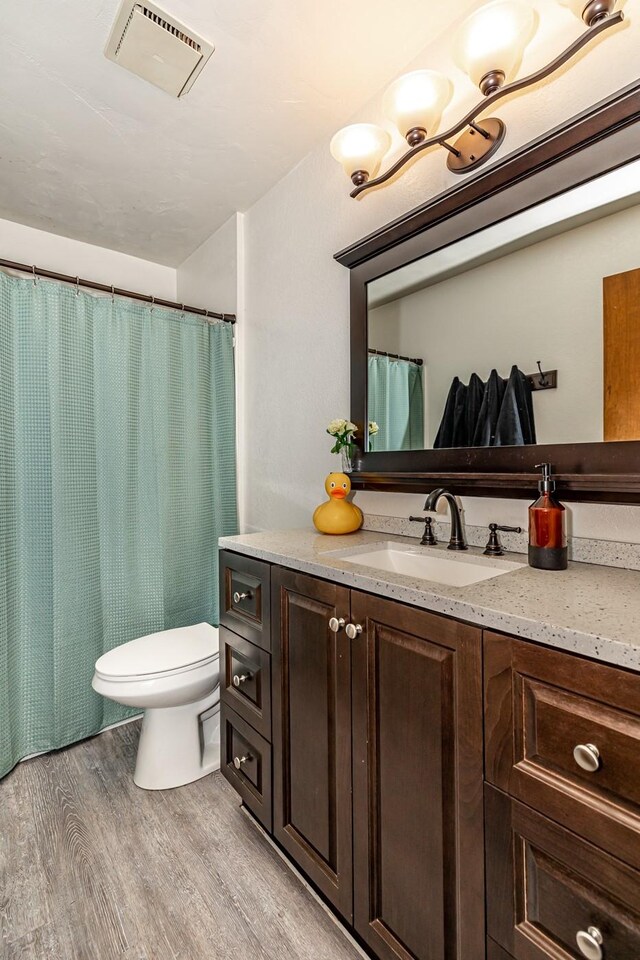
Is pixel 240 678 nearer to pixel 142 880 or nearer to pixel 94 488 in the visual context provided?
pixel 142 880

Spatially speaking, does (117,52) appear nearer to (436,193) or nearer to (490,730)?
(436,193)

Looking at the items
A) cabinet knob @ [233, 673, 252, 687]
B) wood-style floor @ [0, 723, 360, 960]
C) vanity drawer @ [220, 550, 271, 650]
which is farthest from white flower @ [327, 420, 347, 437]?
wood-style floor @ [0, 723, 360, 960]

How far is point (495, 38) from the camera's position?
3.44 ft

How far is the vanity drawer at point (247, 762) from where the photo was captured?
51.6 inches

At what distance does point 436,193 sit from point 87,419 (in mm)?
1595

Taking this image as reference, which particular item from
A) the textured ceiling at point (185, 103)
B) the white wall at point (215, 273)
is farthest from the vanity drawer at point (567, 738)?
the white wall at point (215, 273)

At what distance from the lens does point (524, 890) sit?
695 mm

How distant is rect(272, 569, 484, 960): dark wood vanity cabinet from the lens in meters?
0.78

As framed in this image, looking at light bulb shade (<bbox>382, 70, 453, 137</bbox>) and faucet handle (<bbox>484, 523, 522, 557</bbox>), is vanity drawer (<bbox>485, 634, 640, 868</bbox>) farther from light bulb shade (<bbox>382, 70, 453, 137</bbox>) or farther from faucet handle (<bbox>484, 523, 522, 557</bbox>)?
light bulb shade (<bbox>382, 70, 453, 137</bbox>)

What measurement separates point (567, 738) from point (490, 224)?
1185mm

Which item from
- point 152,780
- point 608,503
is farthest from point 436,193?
point 152,780

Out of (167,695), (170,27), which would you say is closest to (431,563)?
(167,695)

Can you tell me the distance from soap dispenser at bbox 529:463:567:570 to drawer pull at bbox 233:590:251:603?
78 centimetres

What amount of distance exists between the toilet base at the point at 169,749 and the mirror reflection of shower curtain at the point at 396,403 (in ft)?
4.01
